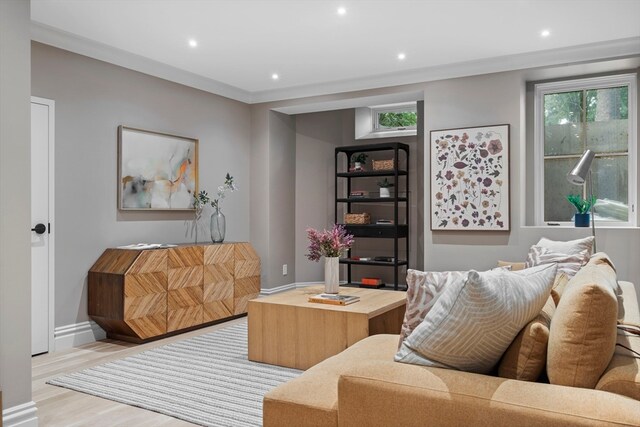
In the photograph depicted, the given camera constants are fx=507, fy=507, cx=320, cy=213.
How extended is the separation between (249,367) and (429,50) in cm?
312

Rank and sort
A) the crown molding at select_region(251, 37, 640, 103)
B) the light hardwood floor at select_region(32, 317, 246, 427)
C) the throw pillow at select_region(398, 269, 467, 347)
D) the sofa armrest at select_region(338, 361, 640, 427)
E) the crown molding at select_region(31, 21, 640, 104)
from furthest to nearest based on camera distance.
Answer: the crown molding at select_region(251, 37, 640, 103) < the crown molding at select_region(31, 21, 640, 104) < the light hardwood floor at select_region(32, 317, 246, 427) < the throw pillow at select_region(398, 269, 467, 347) < the sofa armrest at select_region(338, 361, 640, 427)

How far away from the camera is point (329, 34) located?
163 inches

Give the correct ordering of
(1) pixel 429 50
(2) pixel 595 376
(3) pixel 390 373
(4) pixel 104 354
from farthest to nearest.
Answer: (1) pixel 429 50 < (4) pixel 104 354 < (3) pixel 390 373 < (2) pixel 595 376

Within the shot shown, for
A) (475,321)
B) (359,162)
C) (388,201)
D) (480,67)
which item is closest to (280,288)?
(388,201)

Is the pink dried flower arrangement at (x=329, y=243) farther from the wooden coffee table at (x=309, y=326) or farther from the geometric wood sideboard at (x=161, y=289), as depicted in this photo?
the geometric wood sideboard at (x=161, y=289)

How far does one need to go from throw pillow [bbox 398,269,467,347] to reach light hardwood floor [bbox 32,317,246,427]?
1433 mm

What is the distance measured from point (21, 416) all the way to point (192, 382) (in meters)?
1.01

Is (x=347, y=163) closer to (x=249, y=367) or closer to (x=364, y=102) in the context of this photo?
(x=364, y=102)

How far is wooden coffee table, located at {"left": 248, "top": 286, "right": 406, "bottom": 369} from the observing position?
129 inches

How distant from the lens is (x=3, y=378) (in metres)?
2.37

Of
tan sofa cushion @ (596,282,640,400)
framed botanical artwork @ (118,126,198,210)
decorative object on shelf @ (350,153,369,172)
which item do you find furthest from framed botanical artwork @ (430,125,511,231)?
tan sofa cushion @ (596,282,640,400)

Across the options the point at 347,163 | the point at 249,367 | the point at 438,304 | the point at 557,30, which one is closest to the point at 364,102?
the point at 347,163

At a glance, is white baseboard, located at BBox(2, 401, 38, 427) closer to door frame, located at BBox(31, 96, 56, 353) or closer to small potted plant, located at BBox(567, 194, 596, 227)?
door frame, located at BBox(31, 96, 56, 353)

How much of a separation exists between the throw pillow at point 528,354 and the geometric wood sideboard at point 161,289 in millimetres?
3266
